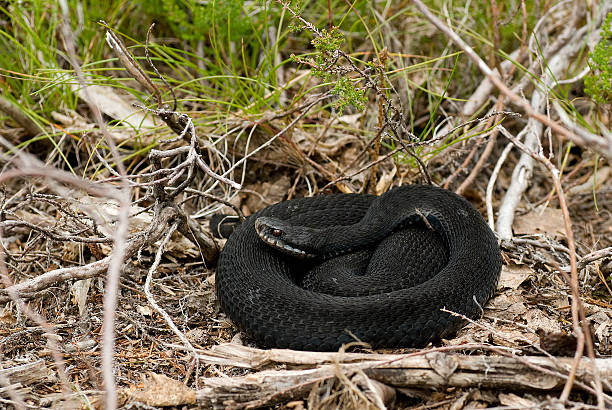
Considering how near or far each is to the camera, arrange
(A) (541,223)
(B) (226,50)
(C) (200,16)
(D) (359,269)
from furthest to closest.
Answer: (B) (226,50) → (C) (200,16) → (A) (541,223) → (D) (359,269)

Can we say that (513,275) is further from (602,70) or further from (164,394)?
(164,394)

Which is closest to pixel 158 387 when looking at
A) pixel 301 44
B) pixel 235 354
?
pixel 235 354

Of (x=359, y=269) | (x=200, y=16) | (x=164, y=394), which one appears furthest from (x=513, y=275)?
(x=200, y=16)

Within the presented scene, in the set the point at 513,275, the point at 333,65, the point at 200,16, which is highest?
the point at 200,16

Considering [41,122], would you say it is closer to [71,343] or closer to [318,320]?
[71,343]

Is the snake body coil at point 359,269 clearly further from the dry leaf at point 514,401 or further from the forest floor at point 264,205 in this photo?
the dry leaf at point 514,401

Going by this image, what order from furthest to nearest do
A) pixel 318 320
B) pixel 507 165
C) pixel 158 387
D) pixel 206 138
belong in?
1. pixel 507 165
2. pixel 206 138
3. pixel 318 320
4. pixel 158 387

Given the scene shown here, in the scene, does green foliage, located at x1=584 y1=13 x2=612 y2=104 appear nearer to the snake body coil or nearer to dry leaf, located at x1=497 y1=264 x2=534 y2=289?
the snake body coil
